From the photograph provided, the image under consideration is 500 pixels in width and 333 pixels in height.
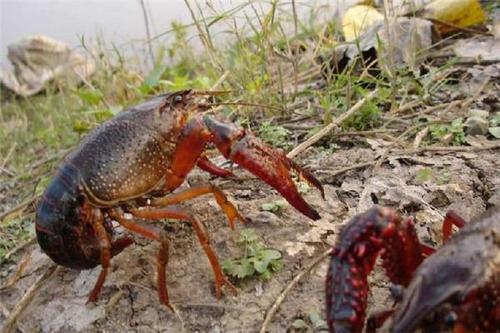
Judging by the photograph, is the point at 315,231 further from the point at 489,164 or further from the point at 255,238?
the point at 489,164

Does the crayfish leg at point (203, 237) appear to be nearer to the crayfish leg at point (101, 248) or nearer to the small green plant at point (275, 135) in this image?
the crayfish leg at point (101, 248)

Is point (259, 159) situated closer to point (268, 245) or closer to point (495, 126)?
point (268, 245)

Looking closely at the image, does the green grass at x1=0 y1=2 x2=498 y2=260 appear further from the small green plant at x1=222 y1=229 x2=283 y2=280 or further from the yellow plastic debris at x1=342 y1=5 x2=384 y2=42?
the small green plant at x1=222 y1=229 x2=283 y2=280

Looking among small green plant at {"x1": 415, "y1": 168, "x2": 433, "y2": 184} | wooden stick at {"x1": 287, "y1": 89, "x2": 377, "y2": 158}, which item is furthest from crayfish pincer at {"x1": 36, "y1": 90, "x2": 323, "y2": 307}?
wooden stick at {"x1": 287, "y1": 89, "x2": 377, "y2": 158}

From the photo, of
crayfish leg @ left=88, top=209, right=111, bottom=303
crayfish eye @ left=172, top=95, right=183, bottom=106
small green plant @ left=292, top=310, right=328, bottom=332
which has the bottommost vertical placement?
small green plant @ left=292, top=310, right=328, bottom=332

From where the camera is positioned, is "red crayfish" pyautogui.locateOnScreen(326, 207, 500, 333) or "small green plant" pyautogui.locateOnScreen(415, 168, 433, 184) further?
"small green plant" pyautogui.locateOnScreen(415, 168, 433, 184)
